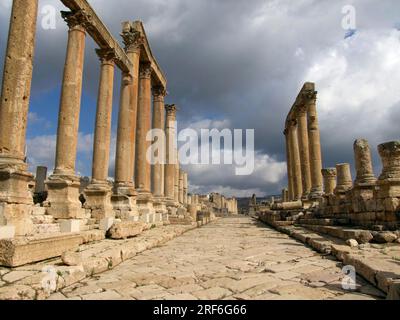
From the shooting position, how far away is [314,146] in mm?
20375

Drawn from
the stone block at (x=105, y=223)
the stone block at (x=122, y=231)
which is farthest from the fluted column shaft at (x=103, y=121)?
the stone block at (x=122, y=231)

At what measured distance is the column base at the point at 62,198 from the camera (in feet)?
31.2

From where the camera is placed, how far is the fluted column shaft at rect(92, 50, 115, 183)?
41.9 ft

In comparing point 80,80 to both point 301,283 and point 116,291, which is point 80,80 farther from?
point 301,283

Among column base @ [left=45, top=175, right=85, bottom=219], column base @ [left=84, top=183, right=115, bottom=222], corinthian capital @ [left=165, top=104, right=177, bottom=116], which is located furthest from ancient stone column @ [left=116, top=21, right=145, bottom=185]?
corinthian capital @ [left=165, top=104, right=177, bottom=116]

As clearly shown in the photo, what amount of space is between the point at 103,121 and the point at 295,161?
17561mm

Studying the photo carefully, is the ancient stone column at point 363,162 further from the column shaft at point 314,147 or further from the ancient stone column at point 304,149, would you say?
the ancient stone column at point 304,149

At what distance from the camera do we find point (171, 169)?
71.8 feet

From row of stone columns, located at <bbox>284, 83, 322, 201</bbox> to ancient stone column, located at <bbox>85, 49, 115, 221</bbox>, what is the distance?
13.0 metres

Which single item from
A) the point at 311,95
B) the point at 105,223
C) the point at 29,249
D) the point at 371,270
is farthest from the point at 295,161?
the point at 29,249

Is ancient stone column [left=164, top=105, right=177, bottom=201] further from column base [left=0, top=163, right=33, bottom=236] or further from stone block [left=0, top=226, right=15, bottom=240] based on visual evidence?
stone block [left=0, top=226, right=15, bottom=240]

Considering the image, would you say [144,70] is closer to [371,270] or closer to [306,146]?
[306,146]

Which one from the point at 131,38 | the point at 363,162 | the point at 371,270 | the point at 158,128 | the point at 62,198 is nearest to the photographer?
the point at 371,270

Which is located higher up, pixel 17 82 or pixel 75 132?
pixel 17 82
